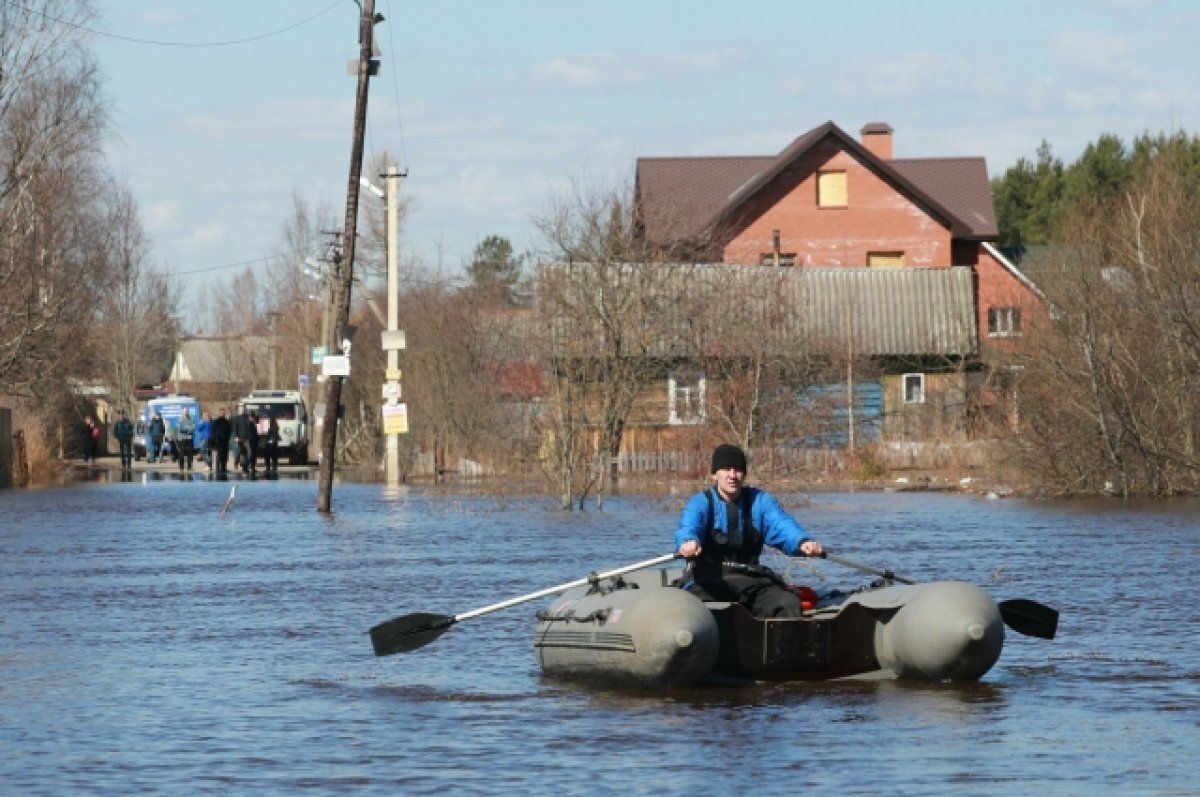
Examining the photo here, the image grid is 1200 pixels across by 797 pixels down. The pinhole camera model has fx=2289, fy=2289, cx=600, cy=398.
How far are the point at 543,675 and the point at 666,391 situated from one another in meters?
25.8

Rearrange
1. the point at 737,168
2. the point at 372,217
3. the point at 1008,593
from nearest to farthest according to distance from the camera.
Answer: the point at 1008,593
the point at 737,168
the point at 372,217

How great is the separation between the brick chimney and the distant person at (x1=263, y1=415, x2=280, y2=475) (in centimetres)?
2544

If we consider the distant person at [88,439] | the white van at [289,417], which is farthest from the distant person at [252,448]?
the distant person at [88,439]

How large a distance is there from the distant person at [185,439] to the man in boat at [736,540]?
48.4 metres

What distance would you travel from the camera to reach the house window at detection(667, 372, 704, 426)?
4019cm

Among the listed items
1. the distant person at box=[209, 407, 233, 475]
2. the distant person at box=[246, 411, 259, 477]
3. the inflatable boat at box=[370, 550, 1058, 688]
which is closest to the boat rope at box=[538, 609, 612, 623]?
the inflatable boat at box=[370, 550, 1058, 688]

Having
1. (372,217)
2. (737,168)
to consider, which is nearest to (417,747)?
(737,168)

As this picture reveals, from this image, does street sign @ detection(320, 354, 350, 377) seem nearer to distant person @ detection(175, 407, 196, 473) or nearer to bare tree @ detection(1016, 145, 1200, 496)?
bare tree @ detection(1016, 145, 1200, 496)

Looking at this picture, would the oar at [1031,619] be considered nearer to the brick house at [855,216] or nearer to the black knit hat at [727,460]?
the black knit hat at [727,460]

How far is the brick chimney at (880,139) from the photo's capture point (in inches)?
3063

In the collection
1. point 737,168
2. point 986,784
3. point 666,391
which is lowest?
point 986,784

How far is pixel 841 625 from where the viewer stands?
15.2 meters

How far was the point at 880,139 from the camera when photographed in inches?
3071

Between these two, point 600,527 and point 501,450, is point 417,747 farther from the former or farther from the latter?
point 501,450
